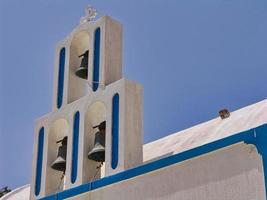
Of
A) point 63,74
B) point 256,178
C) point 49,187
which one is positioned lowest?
point 256,178

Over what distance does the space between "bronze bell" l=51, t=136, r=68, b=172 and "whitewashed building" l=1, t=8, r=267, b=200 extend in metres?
0.02

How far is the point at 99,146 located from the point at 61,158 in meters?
0.85

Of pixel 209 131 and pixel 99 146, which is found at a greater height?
pixel 209 131

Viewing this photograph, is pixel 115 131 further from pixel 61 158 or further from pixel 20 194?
pixel 20 194

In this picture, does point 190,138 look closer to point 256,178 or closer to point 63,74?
point 63,74

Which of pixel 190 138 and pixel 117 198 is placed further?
pixel 190 138

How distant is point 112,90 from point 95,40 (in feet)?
3.27

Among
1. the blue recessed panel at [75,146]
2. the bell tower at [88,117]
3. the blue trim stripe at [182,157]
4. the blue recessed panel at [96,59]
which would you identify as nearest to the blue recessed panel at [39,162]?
the bell tower at [88,117]

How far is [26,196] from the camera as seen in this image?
11.6 meters

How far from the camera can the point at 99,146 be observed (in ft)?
27.7

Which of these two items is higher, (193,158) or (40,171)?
(40,171)

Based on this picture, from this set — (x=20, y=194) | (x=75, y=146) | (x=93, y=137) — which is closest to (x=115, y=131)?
(x=93, y=137)

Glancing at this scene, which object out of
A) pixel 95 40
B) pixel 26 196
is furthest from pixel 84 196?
pixel 26 196

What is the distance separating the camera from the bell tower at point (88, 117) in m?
8.16
